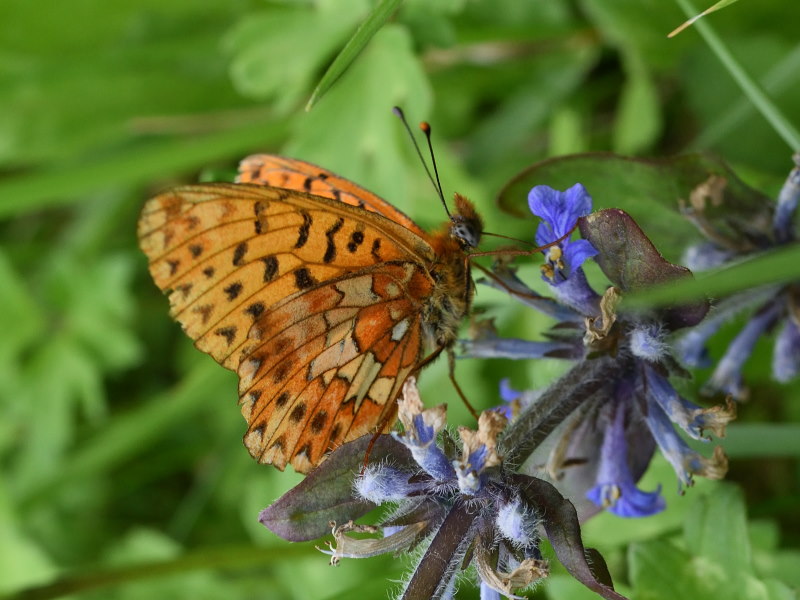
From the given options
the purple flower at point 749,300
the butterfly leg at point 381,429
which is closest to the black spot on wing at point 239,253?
the butterfly leg at point 381,429

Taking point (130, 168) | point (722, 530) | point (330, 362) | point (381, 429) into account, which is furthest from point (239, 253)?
point (130, 168)

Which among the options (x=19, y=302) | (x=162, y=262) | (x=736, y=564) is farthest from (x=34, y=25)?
(x=736, y=564)

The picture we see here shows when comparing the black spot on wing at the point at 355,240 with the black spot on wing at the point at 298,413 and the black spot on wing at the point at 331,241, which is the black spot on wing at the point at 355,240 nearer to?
the black spot on wing at the point at 331,241

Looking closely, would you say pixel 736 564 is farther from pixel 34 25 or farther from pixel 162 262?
pixel 34 25

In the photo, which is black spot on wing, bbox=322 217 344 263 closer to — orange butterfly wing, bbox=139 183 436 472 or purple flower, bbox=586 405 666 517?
orange butterfly wing, bbox=139 183 436 472

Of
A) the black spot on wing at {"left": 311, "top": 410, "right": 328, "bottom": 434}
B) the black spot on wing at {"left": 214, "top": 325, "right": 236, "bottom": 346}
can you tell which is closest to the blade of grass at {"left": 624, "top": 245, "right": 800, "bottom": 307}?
the black spot on wing at {"left": 311, "top": 410, "right": 328, "bottom": 434}

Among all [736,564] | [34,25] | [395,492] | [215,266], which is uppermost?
[34,25]

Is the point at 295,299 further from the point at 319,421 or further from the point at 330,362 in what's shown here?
the point at 319,421
